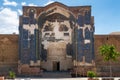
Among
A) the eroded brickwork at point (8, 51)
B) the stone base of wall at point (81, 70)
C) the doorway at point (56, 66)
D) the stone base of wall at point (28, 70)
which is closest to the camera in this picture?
the stone base of wall at point (28, 70)

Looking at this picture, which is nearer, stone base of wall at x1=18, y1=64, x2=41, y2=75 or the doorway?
stone base of wall at x1=18, y1=64, x2=41, y2=75

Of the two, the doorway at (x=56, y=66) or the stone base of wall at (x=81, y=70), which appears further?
the doorway at (x=56, y=66)

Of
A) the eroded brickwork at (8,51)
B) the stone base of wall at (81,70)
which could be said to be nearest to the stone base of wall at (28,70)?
the eroded brickwork at (8,51)

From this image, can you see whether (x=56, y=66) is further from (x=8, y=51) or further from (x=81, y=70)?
(x=8, y=51)

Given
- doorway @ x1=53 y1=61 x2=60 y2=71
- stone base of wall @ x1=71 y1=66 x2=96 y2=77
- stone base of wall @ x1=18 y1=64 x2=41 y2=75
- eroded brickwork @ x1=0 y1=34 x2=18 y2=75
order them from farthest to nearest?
doorway @ x1=53 y1=61 x2=60 y2=71
eroded brickwork @ x1=0 y1=34 x2=18 y2=75
stone base of wall @ x1=71 y1=66 x2=96 y2=77
stone base of wall @ x1=18 y1=64 x2=41 y2=75

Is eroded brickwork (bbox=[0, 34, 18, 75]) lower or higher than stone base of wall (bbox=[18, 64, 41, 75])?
higher

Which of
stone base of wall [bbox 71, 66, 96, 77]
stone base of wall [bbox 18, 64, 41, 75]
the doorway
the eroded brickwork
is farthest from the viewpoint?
the doorway

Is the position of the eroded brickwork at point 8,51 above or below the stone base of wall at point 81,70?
above

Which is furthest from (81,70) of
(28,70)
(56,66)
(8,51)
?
(8,51)

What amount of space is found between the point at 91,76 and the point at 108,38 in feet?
32.5

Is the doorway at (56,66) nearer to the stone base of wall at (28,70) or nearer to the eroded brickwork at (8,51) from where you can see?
the stone base of wall at (28,70)

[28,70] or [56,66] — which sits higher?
[56,66]

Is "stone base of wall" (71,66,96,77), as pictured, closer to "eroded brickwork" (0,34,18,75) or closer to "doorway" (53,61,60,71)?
"doorway" (53,61,60,71)

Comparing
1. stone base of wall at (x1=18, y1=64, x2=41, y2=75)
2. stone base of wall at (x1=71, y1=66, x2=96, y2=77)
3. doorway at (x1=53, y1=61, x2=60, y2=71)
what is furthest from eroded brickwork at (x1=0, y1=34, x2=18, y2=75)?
stone base of wall at (x1=71, y1=66, x2=96, y2=77)
